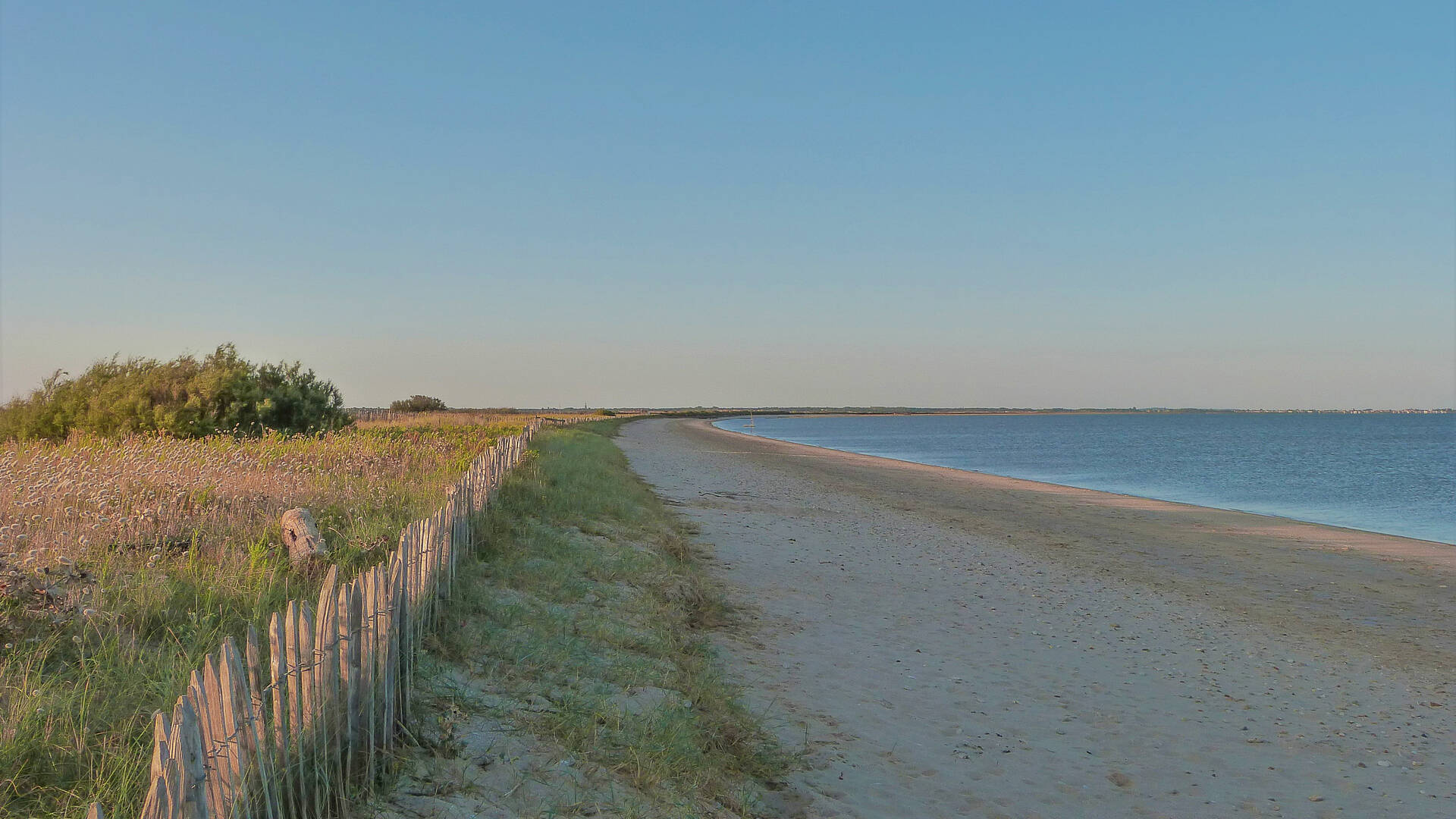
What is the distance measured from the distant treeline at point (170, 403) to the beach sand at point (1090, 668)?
40.4 feet

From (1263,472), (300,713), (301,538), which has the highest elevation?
(301,538)

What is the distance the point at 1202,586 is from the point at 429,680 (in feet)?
34.7

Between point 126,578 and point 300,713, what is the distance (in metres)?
2.95

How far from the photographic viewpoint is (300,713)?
3.29 m

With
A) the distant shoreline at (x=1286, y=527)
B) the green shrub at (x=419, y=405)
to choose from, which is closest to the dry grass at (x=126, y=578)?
the distant shoreline at (x=1286, y=527)

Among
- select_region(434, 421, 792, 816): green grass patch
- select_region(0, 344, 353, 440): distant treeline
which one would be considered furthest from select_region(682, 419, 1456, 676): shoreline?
select_region(0, 344, 353, 440): distant treeline

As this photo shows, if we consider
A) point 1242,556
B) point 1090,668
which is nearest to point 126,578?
point 1090,668

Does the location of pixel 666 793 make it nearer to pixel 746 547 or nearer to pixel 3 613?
pixel 3 613

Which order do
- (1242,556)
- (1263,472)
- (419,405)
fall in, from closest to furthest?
(1242,556) < (1263,472) < (419,405)

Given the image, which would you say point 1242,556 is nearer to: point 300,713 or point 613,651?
point 613,651

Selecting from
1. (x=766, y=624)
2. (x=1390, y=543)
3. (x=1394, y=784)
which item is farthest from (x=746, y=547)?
(x=1390, y=543)

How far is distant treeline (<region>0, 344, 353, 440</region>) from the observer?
19.7 metres

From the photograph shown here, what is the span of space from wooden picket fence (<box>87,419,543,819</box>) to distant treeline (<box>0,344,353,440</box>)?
17.2 meters

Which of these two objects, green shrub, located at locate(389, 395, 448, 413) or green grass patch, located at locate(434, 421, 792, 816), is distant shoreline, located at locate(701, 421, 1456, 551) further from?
green shrub, located at locate(389, 395, 448, 413)
